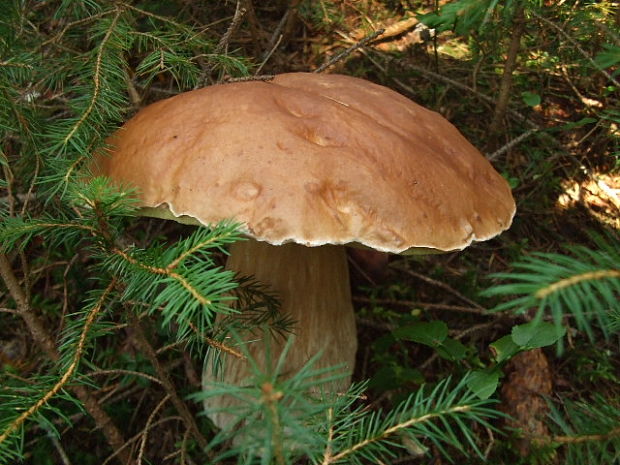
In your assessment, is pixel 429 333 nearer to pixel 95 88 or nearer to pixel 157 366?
pixel 157 366

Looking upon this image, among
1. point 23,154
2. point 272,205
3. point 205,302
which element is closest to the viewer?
point 205,302

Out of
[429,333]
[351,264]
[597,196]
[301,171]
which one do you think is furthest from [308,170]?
[597,196]

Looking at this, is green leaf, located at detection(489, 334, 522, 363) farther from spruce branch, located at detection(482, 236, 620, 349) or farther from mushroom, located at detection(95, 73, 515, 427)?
spruce branch, located at detection(482, 236, 620, 349)

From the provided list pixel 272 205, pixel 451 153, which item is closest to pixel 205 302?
pixel 272 205

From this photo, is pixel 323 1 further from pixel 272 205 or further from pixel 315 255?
pixel 272 205

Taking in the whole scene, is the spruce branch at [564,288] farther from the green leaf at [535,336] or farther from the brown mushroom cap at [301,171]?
the green leaf at [535,336]
